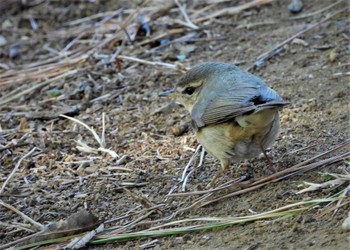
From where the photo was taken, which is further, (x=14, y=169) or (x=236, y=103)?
(x=14, y=169)

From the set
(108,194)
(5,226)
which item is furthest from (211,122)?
(5,226)

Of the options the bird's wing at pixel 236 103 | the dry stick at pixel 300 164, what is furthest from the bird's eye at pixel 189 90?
the dry stick at pixel 300 164

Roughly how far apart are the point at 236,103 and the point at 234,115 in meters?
0.09

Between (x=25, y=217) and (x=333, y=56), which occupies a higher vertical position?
(x=25, y=217)

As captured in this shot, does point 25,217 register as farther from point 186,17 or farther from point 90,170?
point 186,17

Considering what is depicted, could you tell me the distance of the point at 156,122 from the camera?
20.7 feet

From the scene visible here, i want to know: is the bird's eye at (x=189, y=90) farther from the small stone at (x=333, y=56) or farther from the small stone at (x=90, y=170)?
the small stone at (x=333, y=56)

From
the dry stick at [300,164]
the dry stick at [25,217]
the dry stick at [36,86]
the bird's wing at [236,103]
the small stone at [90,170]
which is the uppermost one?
the bird's wing at [236,103]

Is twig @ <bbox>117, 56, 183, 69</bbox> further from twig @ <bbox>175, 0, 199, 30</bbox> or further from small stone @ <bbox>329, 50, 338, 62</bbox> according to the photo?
small stone @ <bbox>329, 50, 338, 62</bbox>

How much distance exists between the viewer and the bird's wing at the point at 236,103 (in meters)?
4.67

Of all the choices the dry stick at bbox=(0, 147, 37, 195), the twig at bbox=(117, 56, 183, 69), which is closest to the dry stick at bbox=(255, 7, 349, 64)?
the twig at bbox=(117, 56, 183, 69)

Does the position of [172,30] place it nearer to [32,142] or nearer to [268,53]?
[268,53]

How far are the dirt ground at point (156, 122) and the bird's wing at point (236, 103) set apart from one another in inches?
19.0

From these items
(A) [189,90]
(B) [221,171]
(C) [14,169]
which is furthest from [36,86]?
(B) [221,171]
